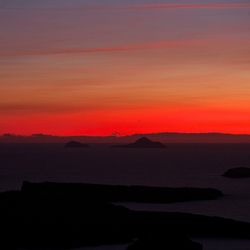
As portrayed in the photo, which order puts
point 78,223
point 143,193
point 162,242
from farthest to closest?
point 143,193, point 78,223, point 162,242

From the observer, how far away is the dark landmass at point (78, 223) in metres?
24.7

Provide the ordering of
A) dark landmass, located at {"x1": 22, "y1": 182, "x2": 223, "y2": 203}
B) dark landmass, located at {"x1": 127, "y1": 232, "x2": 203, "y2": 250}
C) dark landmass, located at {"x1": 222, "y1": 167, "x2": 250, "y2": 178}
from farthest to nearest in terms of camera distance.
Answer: dark landmass, located at {"x1": 222, "y1": 167, "x2": 250, "y2": 178} → dark landmass, located at {"x1": 22, "y1": 182, "x2": 223, "y2": 203} → dark landmass, located at {"x1": 127, "y1": 232, "x2": 203, "y2": 250}

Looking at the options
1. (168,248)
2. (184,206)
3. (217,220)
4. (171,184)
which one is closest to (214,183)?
(171,184)

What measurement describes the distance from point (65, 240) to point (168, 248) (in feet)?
21.2

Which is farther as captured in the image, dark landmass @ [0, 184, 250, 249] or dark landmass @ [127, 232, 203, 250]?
dark landmass @ [0, 184, 250, 249]

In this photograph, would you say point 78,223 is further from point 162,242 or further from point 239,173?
point 239,173

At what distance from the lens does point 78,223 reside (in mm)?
25875

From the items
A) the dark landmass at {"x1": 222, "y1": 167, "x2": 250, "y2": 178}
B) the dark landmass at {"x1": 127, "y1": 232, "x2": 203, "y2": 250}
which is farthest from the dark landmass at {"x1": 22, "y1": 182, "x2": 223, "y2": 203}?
the dark landmass at {"x1": 222, "y1": 167, "x2": 250, "y2": 178}

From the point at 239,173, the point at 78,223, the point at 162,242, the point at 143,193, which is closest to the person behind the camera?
the point at 162,242

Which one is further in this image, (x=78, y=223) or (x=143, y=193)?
(x=143, y=193)

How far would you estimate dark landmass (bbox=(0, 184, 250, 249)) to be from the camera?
24.7 meters

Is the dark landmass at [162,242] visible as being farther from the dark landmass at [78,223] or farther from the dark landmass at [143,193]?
the dark landmass at [143,193]

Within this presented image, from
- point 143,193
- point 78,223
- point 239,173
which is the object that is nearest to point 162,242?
point 78,223

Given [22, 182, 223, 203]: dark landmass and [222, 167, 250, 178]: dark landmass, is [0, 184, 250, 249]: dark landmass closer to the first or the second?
[22, 182, 223, 203]: dark landmass
